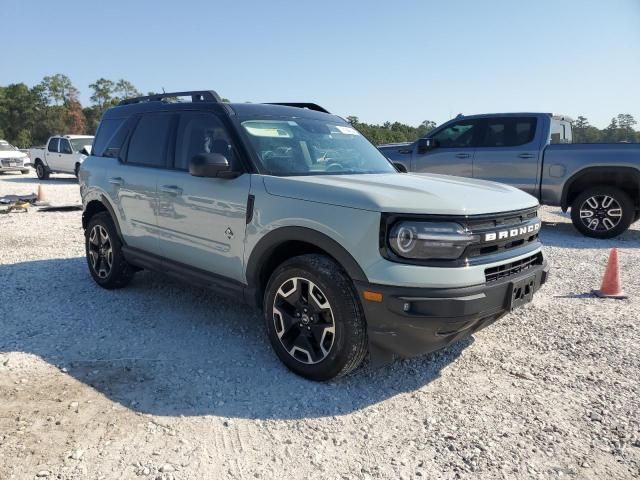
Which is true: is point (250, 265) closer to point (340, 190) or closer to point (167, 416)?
point (340, 190)

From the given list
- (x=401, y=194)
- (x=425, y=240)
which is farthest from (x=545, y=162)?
(x=425, y=240)

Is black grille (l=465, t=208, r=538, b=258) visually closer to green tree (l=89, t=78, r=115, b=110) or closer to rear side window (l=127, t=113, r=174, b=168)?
rear side window (l=127, t=113, r=174, b=168)

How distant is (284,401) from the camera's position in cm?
305

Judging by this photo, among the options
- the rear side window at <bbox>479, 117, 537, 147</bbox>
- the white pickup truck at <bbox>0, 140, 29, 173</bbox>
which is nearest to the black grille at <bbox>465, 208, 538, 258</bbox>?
the rear side window at <bbox>479, 117, 537, 147</bbox>

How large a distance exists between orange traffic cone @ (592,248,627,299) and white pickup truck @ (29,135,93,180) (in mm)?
17737

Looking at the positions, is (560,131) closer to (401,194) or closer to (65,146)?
(401,194)

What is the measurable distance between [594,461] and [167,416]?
2.31 metres

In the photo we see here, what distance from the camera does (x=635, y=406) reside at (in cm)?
300

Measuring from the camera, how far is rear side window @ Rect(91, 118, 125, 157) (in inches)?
204

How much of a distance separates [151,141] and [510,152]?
21.8 ft

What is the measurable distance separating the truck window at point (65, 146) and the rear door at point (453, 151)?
14701 mm

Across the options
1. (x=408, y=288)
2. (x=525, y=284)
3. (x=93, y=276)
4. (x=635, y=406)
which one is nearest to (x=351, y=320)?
(x=408, y=288)

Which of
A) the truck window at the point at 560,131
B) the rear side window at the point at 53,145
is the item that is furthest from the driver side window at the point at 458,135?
the rear side window at the point at 53,145

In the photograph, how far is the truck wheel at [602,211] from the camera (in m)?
8.02
